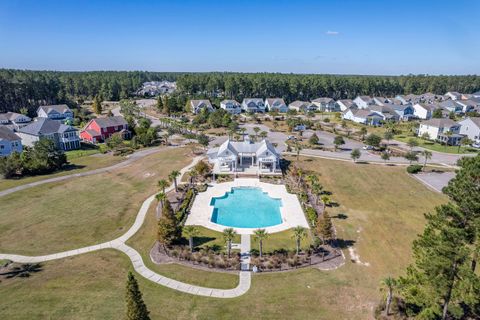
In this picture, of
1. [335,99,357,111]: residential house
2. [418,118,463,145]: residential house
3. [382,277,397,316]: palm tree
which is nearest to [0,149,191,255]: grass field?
[382,277,397,316]: palm tree

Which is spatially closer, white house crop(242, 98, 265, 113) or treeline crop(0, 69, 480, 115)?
white house crop(242, 98, 265, 113)

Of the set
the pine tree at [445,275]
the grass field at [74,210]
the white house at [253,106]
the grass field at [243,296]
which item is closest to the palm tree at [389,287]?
the pine tree at [445,275]

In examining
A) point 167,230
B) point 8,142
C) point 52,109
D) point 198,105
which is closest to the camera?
point 167,230

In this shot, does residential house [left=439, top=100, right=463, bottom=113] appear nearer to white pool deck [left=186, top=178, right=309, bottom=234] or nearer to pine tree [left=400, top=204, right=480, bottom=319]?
white pool deck [left=186, top=178, right=309, bottom=234]

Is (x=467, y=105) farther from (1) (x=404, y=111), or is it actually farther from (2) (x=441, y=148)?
(2) (x=441, y=148)

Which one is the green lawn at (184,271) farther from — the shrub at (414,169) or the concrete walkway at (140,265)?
the shrub at (414,169)

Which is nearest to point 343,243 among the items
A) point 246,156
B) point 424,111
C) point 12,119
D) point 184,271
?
point 184,271
